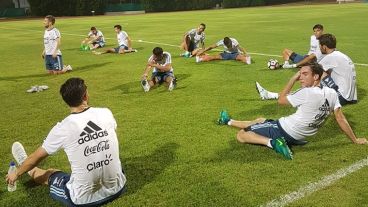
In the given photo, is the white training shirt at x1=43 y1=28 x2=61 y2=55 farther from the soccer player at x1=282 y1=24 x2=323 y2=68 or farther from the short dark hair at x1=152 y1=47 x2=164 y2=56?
the soccer player at x1=282 y1=24 x2=323 y2=68

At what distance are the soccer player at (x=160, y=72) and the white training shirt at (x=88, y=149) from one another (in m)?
6.79

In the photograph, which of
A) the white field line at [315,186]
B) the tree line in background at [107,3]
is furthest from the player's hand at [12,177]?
the tree line in background at [107,3]

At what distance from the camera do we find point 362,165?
6.29 metres

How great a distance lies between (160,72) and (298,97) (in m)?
6.38

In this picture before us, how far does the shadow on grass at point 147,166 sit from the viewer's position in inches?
241

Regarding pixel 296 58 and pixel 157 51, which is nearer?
pixel 157 51

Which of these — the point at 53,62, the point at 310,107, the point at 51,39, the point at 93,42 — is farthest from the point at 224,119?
the point at 93,42

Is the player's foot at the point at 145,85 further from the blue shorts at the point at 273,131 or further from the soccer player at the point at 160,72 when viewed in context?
the blue shorts at the point at 273,131

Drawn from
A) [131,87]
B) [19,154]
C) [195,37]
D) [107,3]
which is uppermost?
[107,3]

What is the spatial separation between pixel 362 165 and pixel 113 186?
12.4 ft

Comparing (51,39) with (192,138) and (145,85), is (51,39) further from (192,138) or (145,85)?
(192,138)

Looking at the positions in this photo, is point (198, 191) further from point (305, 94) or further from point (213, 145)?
point (305, 94)

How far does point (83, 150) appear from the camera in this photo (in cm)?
488

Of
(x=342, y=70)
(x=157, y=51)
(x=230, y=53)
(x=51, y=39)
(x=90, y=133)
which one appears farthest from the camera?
(x=230, y=53)
